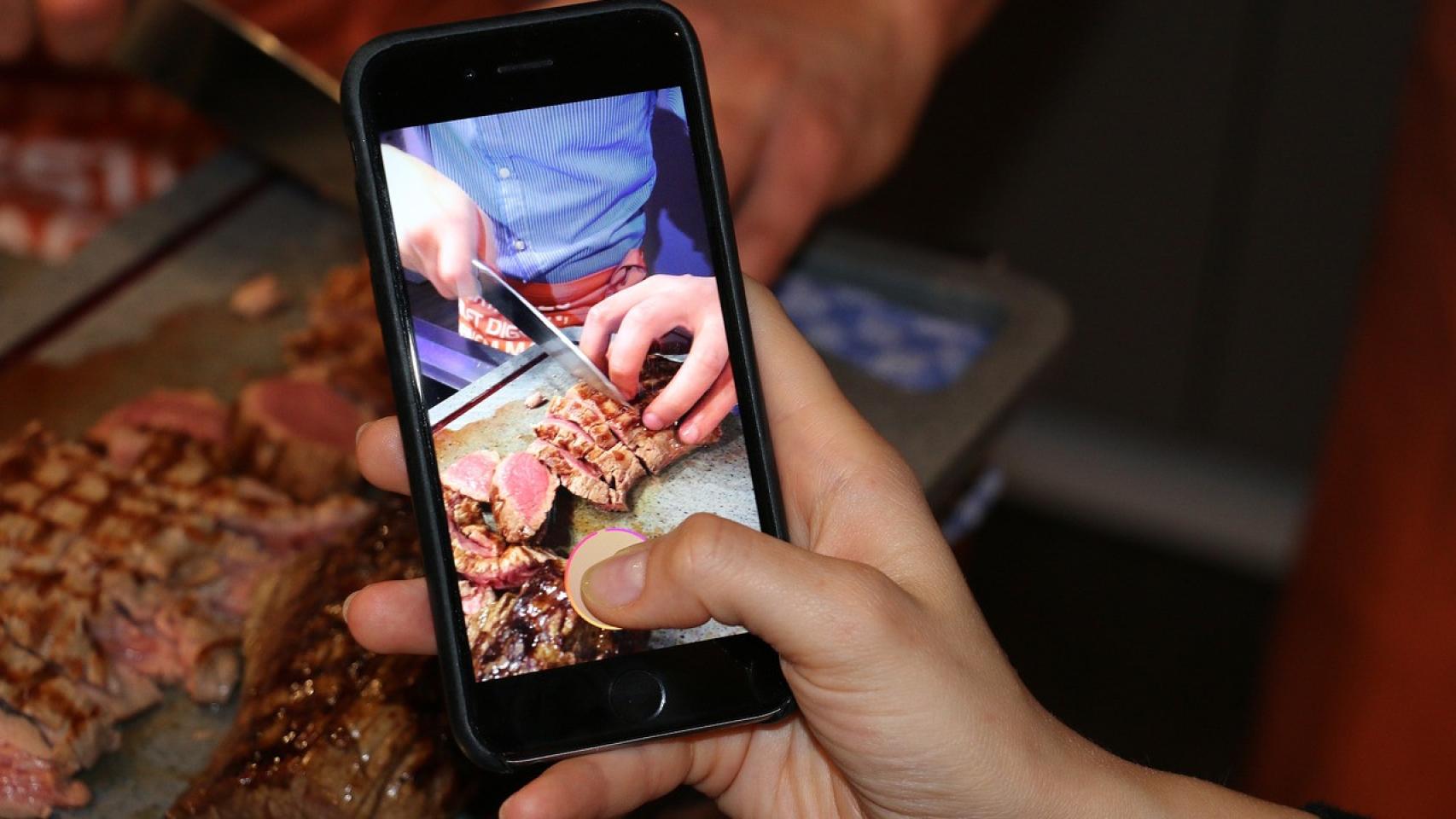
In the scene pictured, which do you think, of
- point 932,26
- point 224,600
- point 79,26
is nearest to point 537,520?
point 224,600

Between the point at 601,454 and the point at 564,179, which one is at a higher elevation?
the point at 564,179

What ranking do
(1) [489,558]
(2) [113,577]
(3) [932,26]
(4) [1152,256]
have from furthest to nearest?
(4) [1152,256] → (3) [932,26] → (2) [113,577] → (1) [489,558]

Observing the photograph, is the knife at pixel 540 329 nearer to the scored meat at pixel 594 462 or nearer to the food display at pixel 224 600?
the scored meat at pixel 594 462

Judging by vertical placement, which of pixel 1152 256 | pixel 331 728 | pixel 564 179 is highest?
pixel 564 179

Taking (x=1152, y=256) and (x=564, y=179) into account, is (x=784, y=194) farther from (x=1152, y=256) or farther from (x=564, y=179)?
(x=1152, y=256)

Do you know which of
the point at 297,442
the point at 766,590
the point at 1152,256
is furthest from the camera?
the point at 1152,256

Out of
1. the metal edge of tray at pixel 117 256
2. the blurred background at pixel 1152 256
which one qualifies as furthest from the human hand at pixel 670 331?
the metal edge of tray at pixel 117 256

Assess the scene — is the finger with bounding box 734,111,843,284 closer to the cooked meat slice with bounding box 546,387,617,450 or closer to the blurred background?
the blurred background
